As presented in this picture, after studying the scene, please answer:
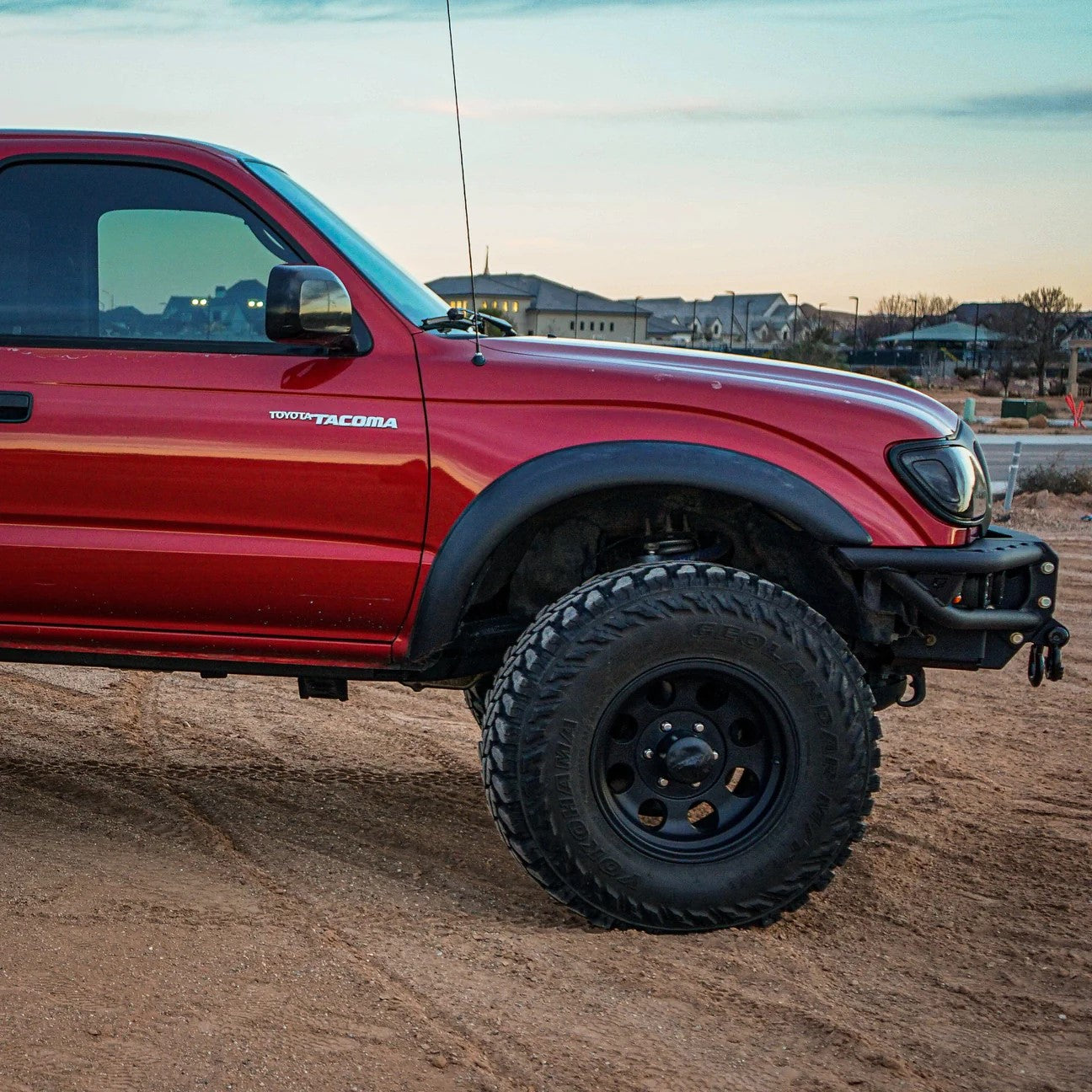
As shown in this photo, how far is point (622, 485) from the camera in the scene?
142 inches

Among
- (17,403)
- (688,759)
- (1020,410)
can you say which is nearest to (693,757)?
(688,759)

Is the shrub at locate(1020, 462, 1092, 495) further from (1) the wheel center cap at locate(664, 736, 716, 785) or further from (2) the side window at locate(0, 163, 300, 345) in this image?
(2) the side window at locate(0, 163, 300, 345)

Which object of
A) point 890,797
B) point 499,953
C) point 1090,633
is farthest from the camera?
point 1090,633

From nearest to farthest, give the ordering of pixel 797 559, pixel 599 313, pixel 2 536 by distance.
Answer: pixel 2 536 < pixel 797 559 < pixel 599 313

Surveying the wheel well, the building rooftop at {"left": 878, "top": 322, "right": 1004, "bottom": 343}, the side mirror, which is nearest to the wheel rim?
the wheel well

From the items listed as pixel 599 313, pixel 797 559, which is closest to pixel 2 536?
pixel 797 559

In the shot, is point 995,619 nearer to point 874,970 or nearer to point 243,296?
point 874,970

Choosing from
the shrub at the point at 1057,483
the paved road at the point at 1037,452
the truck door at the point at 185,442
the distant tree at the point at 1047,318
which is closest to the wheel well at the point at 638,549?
the truck door at the point at 185,442

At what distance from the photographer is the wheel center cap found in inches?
Answer: 143

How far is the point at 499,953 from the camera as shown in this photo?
3.48m

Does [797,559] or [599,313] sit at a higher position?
[599,313]

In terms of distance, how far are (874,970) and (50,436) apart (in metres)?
2.70

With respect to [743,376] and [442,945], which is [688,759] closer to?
[442,945]

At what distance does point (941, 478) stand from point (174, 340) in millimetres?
2219
